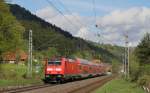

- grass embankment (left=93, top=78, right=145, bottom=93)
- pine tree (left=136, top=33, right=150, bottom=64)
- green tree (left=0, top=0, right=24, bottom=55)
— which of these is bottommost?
grass embankment (left=93, top=78, right=145, bottom=93)

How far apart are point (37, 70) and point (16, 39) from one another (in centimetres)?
2013

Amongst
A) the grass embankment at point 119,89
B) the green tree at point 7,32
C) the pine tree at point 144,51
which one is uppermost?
the green tree at point 7,32

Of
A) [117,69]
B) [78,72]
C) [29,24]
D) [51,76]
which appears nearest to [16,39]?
[78,72]

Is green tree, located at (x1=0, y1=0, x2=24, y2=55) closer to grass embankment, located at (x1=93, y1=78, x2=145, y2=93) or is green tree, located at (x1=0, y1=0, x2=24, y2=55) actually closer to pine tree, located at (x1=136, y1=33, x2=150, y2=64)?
pine tree, located at (x1=136, y1=33, x2=150, y2=64)

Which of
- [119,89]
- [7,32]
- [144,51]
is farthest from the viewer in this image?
[7,32]

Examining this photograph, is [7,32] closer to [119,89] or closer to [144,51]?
[144,51]

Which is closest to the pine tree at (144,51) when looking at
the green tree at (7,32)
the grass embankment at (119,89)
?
the grass embankment at (119,89)

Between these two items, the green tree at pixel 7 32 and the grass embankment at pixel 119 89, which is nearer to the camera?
the grass embankment at pixel 119 89

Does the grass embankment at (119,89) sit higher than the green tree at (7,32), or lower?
lower

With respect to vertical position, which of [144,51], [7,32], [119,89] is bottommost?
[119,89]

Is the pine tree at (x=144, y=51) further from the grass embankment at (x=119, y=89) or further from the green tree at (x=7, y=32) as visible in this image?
the green tree at (x=7, y=32)

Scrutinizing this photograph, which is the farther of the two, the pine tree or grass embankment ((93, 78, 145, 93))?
the pine tree

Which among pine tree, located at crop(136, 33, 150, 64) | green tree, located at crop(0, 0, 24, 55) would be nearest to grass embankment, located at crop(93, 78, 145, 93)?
pine tree, located at crop(136, 33, 150, 64)

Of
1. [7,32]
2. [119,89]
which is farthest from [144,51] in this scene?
[7,32]
